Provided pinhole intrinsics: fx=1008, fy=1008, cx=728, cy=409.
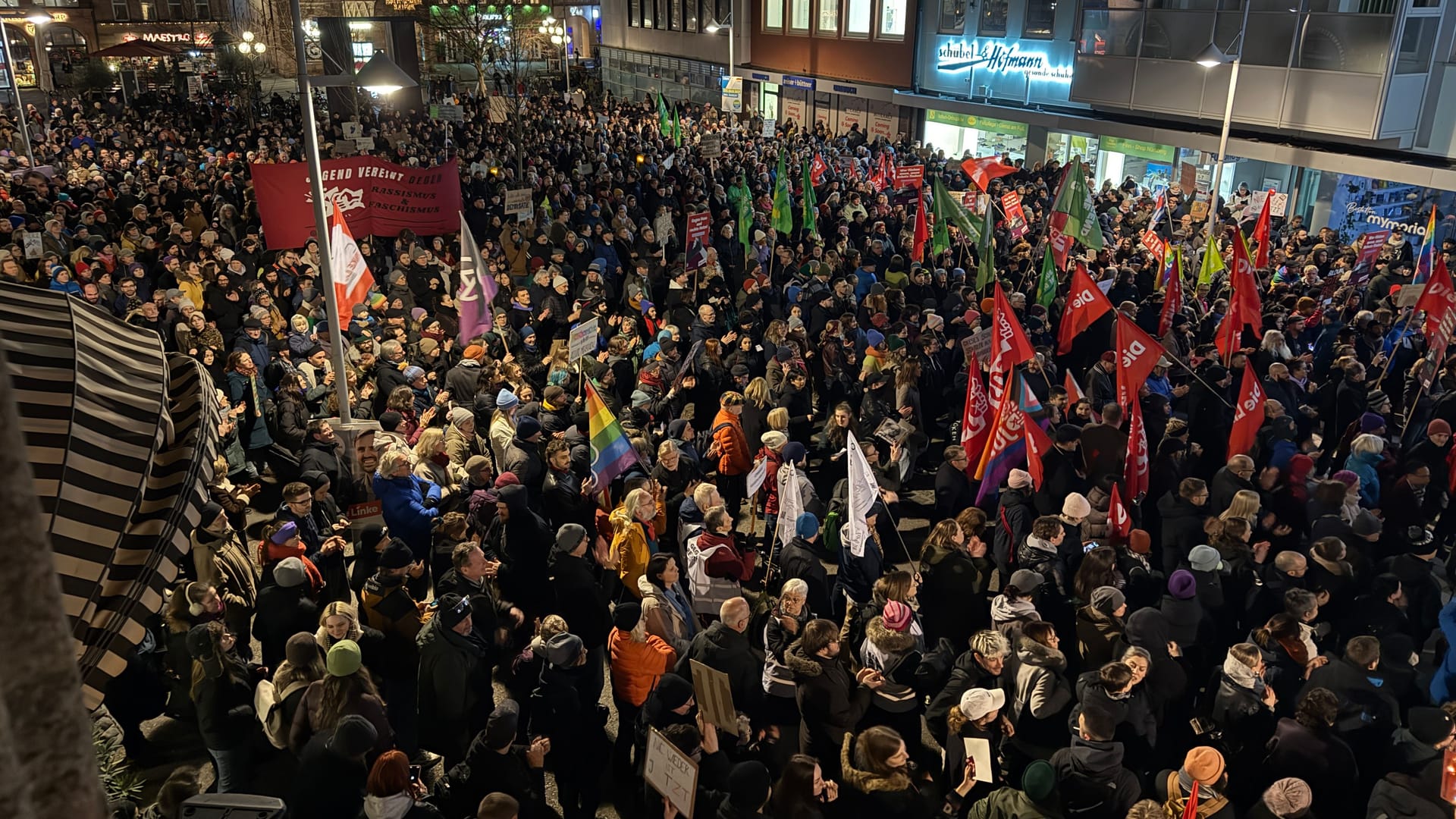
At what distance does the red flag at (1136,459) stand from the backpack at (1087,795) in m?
4.50

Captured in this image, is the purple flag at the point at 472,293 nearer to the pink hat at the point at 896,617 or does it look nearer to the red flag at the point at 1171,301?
the pink hat at the point at 896,617

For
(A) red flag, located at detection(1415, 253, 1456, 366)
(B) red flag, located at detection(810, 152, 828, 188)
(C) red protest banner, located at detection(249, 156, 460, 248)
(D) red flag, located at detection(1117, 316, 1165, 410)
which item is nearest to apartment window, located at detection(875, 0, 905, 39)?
(B) red flag, located at detection(810, 152, 828, 188)

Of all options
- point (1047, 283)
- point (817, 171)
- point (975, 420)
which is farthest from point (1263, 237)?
point (817, 171)

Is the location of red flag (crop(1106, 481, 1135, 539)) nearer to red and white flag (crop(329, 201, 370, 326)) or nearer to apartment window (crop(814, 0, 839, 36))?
red and white flag (crop(329, 201, 370, 326))

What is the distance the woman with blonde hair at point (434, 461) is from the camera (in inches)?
330

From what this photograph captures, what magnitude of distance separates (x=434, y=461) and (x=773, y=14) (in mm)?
39409

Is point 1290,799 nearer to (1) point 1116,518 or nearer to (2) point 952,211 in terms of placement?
(1) point 1116,518

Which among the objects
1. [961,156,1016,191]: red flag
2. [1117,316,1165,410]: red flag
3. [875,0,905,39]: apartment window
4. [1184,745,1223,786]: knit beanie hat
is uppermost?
[875,0,905,39]: apartment window

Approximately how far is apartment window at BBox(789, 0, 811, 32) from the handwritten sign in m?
39.2

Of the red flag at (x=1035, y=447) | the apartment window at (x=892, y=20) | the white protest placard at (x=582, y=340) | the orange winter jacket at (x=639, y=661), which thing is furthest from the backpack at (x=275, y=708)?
the apartment window at (x=892, y=20)

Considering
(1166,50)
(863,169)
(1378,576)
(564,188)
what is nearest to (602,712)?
(1378,576)

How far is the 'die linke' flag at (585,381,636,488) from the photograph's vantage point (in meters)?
8.20

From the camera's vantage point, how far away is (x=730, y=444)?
31.8ft

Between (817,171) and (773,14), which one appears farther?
(773,14)
